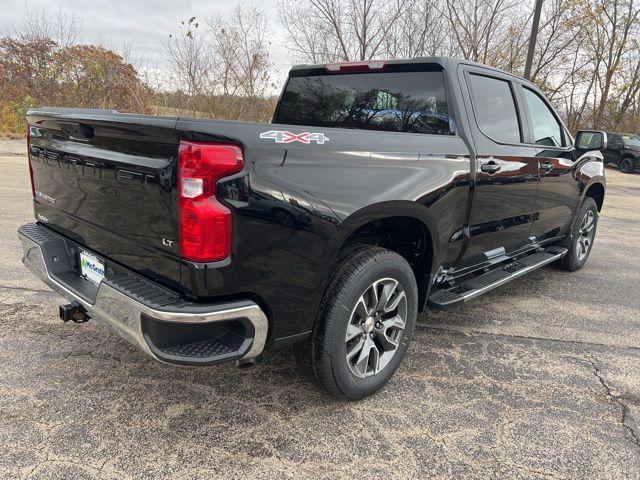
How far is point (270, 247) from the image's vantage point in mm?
2119

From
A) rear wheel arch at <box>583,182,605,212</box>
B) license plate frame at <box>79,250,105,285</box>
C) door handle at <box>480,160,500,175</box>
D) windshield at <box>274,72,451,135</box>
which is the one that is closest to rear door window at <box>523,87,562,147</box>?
door handle at <box>480,160,500,175</box>

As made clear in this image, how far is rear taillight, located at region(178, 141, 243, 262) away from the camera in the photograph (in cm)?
192

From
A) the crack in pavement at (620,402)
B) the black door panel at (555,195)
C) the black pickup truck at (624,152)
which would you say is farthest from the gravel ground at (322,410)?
the black pickup truck at (624,152)

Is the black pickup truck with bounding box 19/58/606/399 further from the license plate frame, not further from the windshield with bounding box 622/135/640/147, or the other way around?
the windshield with bounding box 622/135/640/147

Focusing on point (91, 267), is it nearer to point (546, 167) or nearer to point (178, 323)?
point (178, 323)

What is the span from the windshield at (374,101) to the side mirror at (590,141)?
7.58ft

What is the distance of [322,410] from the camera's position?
265cm

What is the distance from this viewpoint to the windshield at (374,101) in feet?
10.8

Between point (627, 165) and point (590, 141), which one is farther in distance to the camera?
point (627, 165)

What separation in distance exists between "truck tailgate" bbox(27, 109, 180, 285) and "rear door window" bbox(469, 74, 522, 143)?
2.28 metres

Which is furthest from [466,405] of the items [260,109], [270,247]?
[260,109]

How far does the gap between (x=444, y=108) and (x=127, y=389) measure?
2.62 metres

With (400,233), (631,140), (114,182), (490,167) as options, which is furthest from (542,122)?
(631,140)

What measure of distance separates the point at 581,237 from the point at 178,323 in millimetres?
4953
